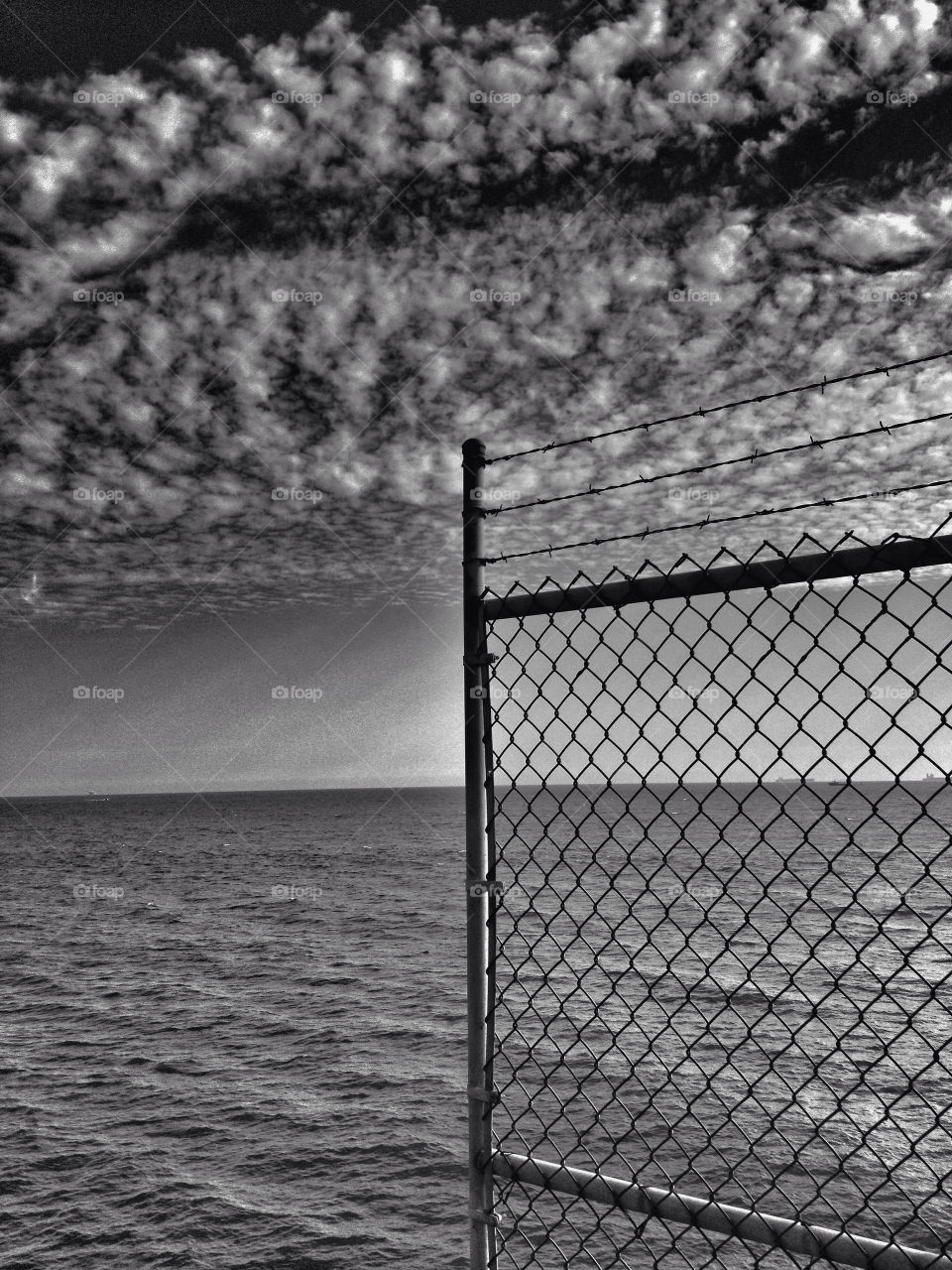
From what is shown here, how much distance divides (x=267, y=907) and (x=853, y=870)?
49957 mm

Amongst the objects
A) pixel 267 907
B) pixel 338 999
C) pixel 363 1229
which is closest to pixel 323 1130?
pixel 363 1229

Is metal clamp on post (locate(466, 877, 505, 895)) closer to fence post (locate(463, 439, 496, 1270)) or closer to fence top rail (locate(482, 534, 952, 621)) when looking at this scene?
fence post (locate(463, 439, 496, 1270))

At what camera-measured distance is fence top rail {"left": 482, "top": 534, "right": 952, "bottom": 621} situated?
91.3 inches

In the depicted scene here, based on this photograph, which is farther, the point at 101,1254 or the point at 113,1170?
the point at 113,1170

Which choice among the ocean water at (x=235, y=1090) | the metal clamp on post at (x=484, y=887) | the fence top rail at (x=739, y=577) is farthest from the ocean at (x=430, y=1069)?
the fence top rail at (x=739, y=577)

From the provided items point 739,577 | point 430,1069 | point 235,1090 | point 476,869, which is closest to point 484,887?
point 476,869

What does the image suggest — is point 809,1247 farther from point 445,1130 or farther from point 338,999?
point 338,999

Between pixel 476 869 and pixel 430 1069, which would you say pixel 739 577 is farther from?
pixel 430 1069

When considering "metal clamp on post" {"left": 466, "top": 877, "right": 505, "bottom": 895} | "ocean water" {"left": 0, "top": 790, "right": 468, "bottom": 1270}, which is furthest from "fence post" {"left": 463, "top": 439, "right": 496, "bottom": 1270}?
"ocean water" {"left": 0, "top": 790, "right": 468, "bottom": 1270}

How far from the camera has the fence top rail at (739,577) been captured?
232 cm

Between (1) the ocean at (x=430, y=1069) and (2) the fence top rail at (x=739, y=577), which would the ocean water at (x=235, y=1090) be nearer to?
(1) the ocean at (x=430, y=1069)

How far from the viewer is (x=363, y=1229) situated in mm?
15602

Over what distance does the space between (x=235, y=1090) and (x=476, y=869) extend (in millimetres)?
22784

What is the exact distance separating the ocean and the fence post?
0.14 metres
